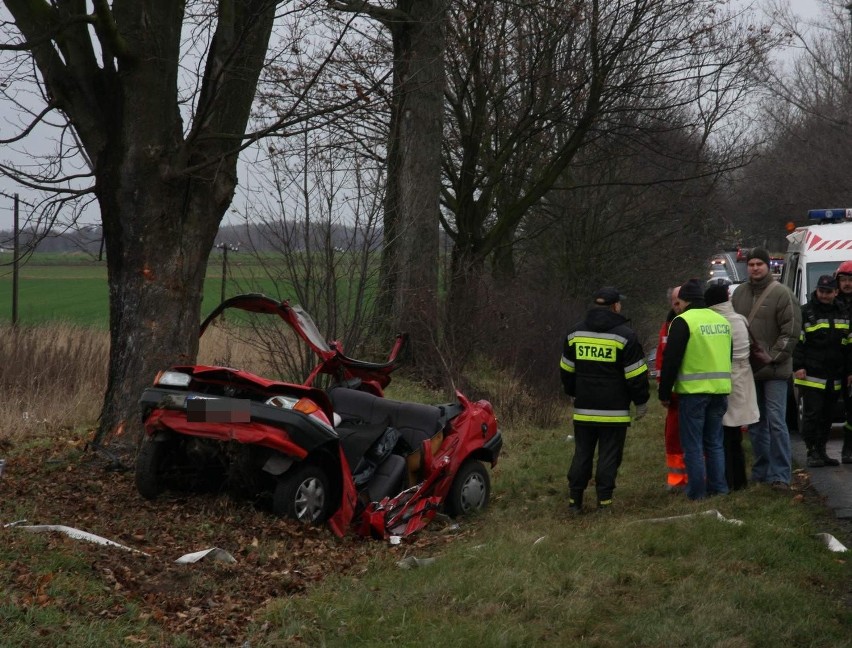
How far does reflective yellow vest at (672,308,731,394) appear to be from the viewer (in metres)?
8.34

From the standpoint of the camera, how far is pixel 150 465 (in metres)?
7.37

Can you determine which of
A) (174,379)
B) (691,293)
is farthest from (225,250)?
(691,293)

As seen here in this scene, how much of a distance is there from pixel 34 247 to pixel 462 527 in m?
4.48

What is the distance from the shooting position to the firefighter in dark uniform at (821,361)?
33.7 feet

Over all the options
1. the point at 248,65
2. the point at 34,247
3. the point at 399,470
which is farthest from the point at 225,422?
the point at 248,65

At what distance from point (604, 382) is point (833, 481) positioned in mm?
2962

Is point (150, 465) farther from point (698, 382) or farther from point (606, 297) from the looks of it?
point (698, 382)

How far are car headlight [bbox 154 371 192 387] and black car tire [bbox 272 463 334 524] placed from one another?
37.5 inches

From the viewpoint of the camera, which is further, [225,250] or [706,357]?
[225,250]

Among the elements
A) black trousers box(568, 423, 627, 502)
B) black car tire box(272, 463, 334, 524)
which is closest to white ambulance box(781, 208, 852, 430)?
black trousers box(568, 423, 627, 502)

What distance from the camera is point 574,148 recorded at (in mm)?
19922

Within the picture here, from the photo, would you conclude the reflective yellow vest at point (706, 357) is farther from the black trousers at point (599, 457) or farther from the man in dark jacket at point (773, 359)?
the man in dark jacket at point (773, 359)

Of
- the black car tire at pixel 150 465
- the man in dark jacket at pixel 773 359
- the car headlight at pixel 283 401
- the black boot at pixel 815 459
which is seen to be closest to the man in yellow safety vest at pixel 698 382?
the man in dark jacket at pixel 773 359

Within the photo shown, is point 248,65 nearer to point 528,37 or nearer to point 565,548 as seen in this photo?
point 565,548
